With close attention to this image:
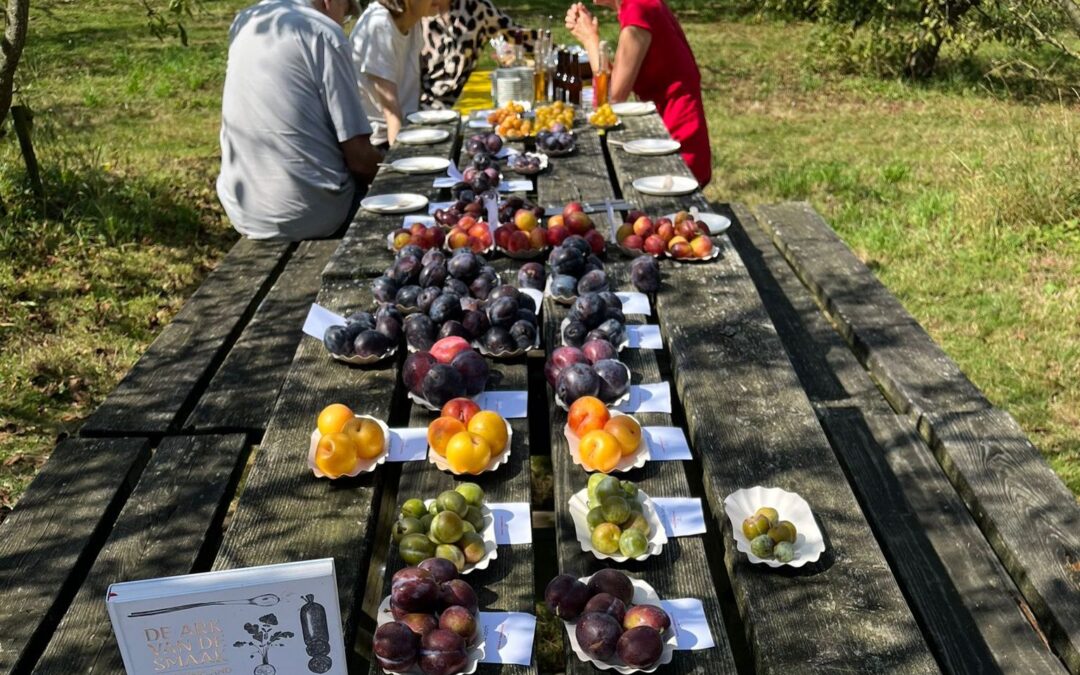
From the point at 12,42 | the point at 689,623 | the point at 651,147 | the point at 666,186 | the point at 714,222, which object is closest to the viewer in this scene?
the point at 689,623

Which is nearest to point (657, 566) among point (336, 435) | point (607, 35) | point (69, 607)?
point (336, 435)

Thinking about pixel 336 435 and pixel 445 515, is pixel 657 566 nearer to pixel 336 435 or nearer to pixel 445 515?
pixel 445 515

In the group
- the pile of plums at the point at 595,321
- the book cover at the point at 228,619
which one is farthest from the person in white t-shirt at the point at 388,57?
the book cover at the point at 228,619

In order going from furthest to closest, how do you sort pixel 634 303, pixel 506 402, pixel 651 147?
pixel 651 147 < pixel 634 303 < pixel 506 402

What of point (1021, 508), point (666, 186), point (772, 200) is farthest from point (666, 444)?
point (772, 200)

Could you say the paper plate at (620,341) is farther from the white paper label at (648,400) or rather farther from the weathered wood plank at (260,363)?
the weathered wood plank at (260,363)

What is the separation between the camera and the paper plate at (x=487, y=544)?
1.76 m

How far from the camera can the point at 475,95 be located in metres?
6.71

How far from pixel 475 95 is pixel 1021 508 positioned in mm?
5072

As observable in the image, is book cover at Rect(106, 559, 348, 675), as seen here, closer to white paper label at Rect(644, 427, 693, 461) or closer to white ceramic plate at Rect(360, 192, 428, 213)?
white paper label at Rect(644, 427, 693, 461)

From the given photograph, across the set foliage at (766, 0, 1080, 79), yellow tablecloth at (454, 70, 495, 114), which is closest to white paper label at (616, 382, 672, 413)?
yellow tablecloth at (454, 70, 495, 114)

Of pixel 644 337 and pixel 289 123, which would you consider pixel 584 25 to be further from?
pixel 644 337

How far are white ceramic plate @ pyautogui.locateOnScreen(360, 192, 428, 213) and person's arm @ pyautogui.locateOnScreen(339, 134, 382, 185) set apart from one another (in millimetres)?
716

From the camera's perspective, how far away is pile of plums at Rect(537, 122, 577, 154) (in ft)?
15.1
